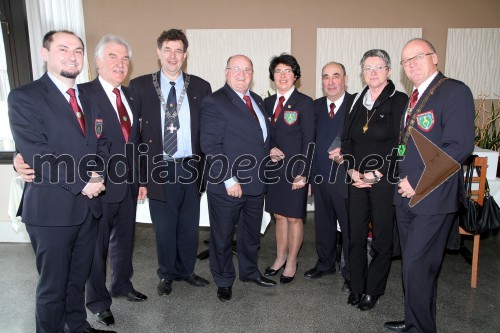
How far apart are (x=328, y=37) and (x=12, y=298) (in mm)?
4212

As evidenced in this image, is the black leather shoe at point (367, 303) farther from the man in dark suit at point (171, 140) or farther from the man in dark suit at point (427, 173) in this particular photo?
the man in dark suit at point (171, 140)

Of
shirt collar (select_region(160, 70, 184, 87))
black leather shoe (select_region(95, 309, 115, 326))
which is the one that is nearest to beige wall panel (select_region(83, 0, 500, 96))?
shirt collar (select_region(160, 70, 184, 87))

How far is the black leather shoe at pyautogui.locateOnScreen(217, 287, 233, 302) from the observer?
10.1 feet

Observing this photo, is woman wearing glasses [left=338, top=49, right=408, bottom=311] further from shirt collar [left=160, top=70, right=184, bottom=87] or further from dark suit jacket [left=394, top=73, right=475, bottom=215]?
shirt collar [left=160, top=70, right=184, bottom=87]

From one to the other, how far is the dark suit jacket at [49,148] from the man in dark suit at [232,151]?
35.7 inches

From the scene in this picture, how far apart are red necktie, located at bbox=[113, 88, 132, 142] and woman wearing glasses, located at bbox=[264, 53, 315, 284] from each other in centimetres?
105

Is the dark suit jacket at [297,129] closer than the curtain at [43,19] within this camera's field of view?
Yes

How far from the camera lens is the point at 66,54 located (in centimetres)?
214

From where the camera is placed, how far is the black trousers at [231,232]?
2.98 meters

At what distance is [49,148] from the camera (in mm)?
2070

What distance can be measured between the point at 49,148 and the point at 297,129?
170 cm

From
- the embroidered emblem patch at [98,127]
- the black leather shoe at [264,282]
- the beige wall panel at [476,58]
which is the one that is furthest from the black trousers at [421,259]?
the beige wall panel at [476,58]

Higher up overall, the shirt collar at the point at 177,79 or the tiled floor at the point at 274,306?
the shirt collar at the point at 177,79

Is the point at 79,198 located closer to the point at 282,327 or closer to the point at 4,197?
the point at 282,327
